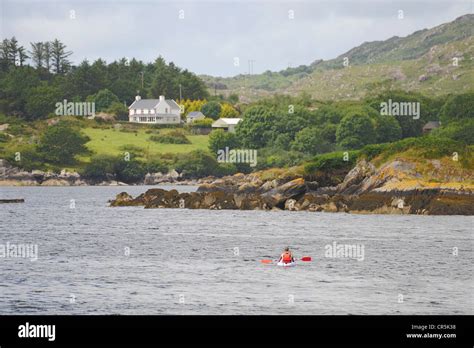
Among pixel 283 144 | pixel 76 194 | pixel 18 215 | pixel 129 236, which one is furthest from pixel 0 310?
pixel 283 144

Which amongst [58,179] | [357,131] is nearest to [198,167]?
[58,179]

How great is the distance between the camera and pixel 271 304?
48.2m

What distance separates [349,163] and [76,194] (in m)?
55.6

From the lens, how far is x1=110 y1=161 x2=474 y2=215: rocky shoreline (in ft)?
335

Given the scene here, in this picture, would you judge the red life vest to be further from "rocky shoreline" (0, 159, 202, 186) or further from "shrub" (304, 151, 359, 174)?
"rocky shoreline" (0, 159, 202, 186)
